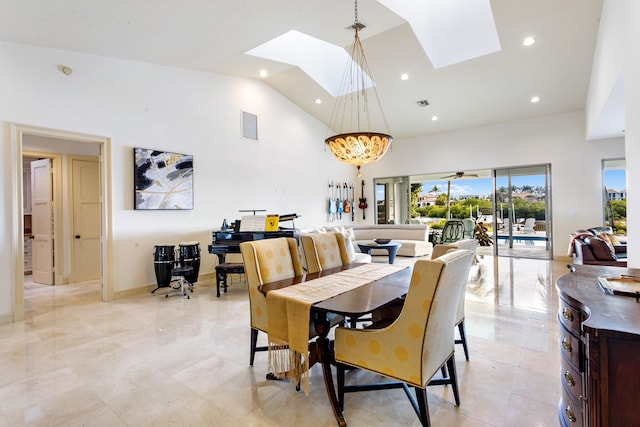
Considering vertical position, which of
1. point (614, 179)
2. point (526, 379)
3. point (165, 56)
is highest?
point (165, 56)

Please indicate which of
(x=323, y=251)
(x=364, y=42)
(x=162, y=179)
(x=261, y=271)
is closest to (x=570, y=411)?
(x=261, y=271)

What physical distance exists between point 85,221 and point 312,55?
5612 mm

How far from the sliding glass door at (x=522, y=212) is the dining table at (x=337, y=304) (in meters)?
7.00

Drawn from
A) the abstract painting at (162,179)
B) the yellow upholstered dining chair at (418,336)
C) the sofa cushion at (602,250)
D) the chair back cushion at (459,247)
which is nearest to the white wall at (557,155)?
the sofa cushion at (602,250)

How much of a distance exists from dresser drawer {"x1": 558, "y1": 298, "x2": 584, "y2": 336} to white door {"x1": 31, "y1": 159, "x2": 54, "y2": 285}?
7.22 meters

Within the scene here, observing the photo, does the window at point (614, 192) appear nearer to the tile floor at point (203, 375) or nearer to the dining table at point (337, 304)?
the tile floor at point (203, 375)

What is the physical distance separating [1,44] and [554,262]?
10.2 meters

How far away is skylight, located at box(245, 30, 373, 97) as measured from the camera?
5.86 m

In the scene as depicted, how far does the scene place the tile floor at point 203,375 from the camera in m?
1.94

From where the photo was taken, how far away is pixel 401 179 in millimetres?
9992

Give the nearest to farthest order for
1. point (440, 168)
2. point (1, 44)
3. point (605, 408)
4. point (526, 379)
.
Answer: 1. point (605, 408)
2. point (526, 379)
3. point (1, 44)
4. point (440, 168)

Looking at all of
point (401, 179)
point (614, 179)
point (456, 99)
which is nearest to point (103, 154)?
point (456, 99)

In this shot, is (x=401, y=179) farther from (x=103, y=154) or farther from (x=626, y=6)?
(x=103, y=154)

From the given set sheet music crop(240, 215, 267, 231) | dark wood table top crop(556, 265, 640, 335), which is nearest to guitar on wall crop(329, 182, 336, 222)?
sheet music crop(240, 215, 267, 231)
